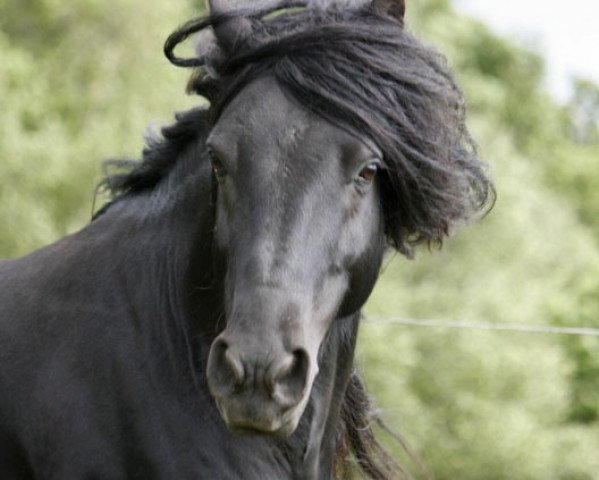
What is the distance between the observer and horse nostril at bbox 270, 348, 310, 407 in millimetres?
4027

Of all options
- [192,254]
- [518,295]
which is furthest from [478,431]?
[192,254]

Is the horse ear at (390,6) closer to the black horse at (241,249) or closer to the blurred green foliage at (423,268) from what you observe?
the black horse at (241,249)

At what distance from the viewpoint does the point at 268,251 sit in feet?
14.0

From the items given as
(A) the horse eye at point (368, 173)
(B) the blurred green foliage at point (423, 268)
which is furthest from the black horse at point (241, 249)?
(B) the blurred green foliage at point (423, 268)

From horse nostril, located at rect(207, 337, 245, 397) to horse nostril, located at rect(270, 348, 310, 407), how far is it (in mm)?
111

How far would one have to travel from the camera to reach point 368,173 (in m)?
4.56

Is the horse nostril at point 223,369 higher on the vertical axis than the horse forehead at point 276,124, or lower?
lower

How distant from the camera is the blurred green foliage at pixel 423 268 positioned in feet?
84.6

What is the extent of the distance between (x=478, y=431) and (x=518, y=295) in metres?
4.00

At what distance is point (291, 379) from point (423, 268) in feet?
101

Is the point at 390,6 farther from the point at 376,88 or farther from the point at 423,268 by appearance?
the point at 423,268

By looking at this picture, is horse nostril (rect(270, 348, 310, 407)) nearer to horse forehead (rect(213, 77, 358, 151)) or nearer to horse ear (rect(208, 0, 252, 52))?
horse forehead (rect(213, 77, 358, 151))

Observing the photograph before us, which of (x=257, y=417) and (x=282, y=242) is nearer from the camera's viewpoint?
(x=257, y=417)

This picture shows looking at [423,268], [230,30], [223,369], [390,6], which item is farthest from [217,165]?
[423,268]
